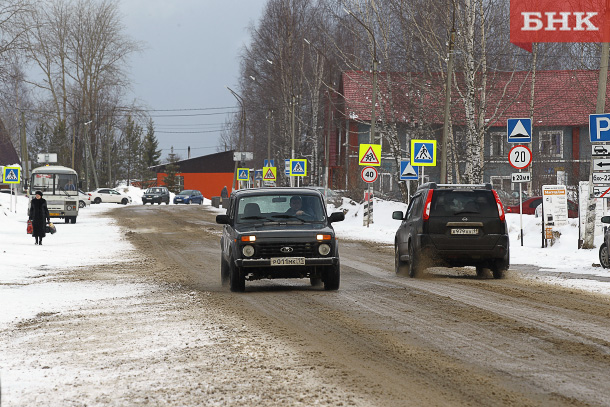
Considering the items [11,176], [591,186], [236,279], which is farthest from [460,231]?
[11,176]

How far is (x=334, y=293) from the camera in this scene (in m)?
14.2

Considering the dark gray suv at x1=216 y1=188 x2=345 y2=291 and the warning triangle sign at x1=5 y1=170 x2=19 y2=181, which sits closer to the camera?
the dark gray suv at x1=216 y1=188 x2=345 y2=291

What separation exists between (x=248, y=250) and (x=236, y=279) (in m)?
0.61

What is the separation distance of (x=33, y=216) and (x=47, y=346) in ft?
62.1

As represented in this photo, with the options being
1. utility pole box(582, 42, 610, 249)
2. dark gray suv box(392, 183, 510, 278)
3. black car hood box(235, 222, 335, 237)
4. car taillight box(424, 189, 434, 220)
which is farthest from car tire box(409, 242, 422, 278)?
utility pole box(582, 42, 610, 249)

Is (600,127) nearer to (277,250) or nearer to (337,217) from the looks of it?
(337,217)

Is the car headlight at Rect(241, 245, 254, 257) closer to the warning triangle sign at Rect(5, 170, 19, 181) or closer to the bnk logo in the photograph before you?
the bnk logo

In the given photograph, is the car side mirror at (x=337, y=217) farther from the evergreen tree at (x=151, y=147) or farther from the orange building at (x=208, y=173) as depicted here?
the evergreen tree at (x=151, y=147)

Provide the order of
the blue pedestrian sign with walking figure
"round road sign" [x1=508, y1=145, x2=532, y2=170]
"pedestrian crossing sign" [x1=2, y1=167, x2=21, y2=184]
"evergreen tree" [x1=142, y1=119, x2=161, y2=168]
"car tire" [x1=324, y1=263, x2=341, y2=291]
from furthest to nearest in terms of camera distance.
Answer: "evergreen tree" [x1=142, y1=119, x2=161, y2=168]
"pedestrian crossing sign" [x1=2, y1=167, x2=21, y2=184]
the blue pedestrian sign with walking figure
"round road sign" [x1=508, y1=145, x2=532, y2=170]
"car tire" [x1=324, y1=263, x2=341, y2=291]

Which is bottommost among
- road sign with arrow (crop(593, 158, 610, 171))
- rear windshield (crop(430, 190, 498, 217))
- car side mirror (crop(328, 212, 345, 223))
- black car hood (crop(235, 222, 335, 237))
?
black car hood (crop(235, 222, 335, 237))

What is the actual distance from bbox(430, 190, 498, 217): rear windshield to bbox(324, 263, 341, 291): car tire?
3.51m

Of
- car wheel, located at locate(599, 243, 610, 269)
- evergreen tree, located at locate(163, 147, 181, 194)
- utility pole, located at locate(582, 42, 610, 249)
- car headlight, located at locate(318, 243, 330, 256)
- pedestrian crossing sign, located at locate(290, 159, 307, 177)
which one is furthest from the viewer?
evergreen tree, located at locate(163, 147, 181, 194)

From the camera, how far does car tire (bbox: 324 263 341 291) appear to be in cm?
1444

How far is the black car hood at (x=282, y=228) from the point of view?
14211 mm
